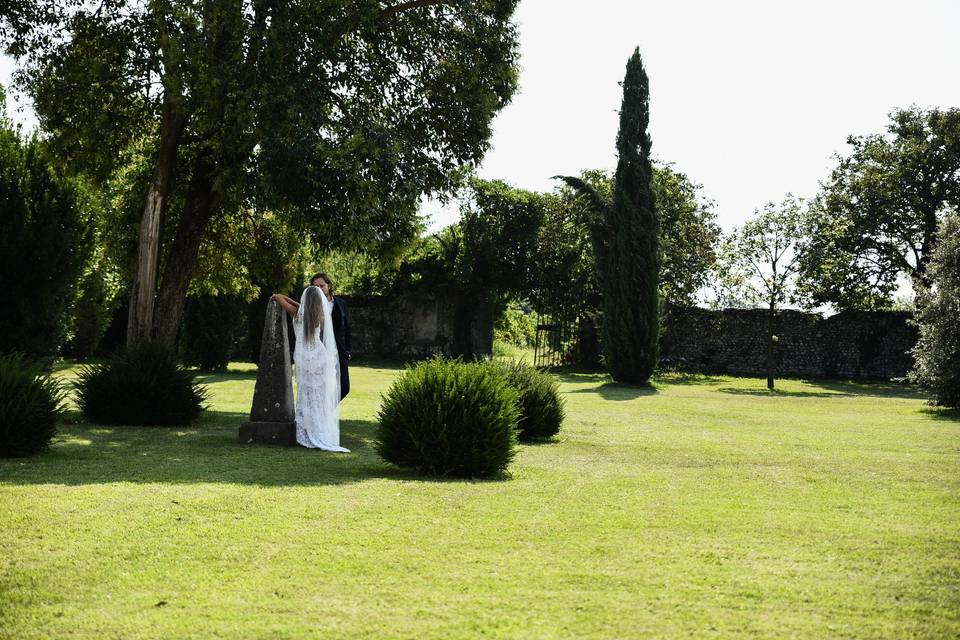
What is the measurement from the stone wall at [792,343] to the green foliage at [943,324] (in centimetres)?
1361

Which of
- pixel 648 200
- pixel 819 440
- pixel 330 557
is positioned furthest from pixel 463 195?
pixel 330 557

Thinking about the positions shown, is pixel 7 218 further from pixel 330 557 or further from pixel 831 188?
pixel 831 188

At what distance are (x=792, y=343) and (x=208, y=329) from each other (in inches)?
860

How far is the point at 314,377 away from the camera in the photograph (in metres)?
10.3

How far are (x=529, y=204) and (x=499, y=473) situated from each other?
27.1m

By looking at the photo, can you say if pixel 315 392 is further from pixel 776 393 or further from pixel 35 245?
pixel 776 393

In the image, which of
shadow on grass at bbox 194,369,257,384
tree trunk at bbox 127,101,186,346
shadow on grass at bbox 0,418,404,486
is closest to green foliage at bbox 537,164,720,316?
shadow on grass at bbox 194,369,257,384

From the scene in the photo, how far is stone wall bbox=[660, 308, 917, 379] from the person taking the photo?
33062 millimetres

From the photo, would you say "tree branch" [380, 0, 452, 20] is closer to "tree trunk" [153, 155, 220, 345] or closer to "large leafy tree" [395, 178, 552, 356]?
"tree trunk" [153, 155, 220, 345]

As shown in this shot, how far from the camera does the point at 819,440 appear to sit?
1261 centimetres

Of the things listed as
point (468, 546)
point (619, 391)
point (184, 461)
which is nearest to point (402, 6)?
point (184, 461)

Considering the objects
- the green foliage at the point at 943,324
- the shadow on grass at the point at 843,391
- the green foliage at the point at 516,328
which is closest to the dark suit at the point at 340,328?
the green foliage at the point at 943,324

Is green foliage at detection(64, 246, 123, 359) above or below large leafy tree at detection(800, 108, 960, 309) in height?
below

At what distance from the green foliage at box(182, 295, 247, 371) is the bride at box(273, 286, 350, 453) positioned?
15.5 m
